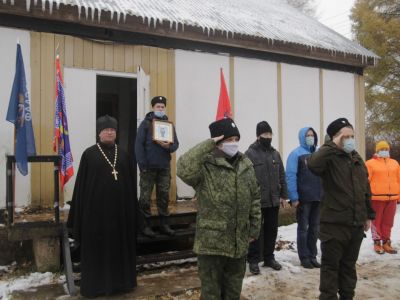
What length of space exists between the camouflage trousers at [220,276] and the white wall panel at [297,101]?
5504mm

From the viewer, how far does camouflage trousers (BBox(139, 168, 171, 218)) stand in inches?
228

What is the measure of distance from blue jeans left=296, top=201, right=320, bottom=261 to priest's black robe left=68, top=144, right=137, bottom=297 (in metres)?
2.38

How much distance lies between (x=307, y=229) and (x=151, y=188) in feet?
7.15

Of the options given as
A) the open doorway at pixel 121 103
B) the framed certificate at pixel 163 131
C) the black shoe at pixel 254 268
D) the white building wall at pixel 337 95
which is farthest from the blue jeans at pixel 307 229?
the open doorway at pixel 121 103

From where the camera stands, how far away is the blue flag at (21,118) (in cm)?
535

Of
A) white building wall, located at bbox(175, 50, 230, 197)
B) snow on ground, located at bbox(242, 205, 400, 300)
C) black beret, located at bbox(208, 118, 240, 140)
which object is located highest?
white building wall, located at bbox(175, 50, 230, 197)

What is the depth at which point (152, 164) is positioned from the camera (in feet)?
18.8

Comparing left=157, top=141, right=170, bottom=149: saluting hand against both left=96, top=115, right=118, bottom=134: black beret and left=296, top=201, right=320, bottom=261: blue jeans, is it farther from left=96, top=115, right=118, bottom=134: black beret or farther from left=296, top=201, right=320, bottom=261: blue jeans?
left=296, top=201, right=320, bottom=261: blue jeans

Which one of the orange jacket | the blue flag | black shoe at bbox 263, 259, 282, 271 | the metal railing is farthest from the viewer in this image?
the orange jacket

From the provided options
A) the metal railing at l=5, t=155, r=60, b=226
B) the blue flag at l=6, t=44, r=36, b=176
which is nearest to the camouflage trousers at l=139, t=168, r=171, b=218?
the metal railing at l=5, t=155, r=60, b=226

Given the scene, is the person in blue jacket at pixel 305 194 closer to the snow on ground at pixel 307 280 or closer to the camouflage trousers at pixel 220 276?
the snow on ground at pixel 307 280

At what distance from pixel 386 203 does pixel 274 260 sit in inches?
88.0

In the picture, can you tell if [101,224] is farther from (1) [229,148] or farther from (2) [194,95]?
(2) [194,95]

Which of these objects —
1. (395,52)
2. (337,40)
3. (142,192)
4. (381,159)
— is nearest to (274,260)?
(142,192)
